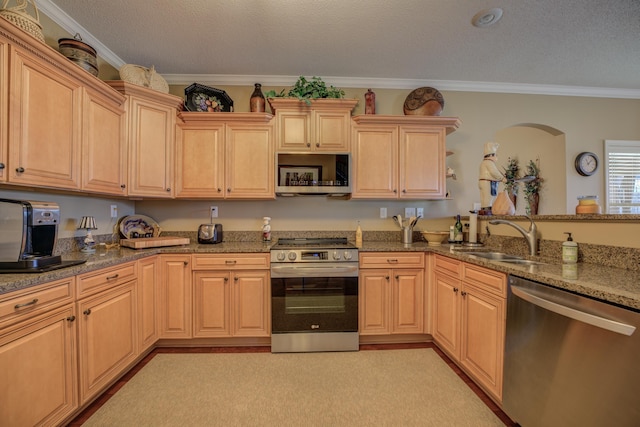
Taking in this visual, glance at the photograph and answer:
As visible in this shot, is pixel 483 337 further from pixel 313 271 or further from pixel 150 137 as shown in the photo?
pixel 150 137

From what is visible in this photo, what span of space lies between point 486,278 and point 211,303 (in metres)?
2.18

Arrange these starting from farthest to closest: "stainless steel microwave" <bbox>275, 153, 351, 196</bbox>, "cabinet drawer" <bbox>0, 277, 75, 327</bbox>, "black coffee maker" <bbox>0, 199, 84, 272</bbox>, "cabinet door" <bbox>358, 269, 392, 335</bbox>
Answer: "stainless steel microwave" <bbox>275, 153, 351, 196</bbox> < "cabinet door" <bbox>358, 269, 392, 335</bbox> < "black coffee maker" <bbox>0, 199, 84, 272</bbox> < "cabinet drawer" <bbox>0, 277, 75, 327</bbox>

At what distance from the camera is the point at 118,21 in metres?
2.00

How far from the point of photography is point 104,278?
5.35 ft

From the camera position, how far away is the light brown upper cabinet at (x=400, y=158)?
2568 millimetres

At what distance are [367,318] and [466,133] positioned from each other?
241 centimetres

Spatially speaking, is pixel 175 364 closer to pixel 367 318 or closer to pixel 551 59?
pixel 367 318

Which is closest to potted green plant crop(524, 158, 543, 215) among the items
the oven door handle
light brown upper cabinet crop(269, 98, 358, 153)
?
light brown upper cabinet crop(269, 98, 358, 153)

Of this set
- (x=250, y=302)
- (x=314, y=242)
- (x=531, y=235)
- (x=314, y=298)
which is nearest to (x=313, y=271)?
(x=314, y=298)

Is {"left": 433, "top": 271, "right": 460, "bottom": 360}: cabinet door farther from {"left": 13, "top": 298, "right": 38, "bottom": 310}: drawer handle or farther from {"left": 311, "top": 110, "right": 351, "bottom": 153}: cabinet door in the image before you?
{"left": 13, "top": 298, "right": 38, "bottom": 310}: drawer handle

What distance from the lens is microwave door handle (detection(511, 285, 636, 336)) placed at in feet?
3.05

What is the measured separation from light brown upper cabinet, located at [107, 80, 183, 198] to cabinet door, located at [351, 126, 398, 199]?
6.01ft

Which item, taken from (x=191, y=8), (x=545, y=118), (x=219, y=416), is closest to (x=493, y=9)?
(x=545, y=118)

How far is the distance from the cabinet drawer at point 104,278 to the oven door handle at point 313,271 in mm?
1065
